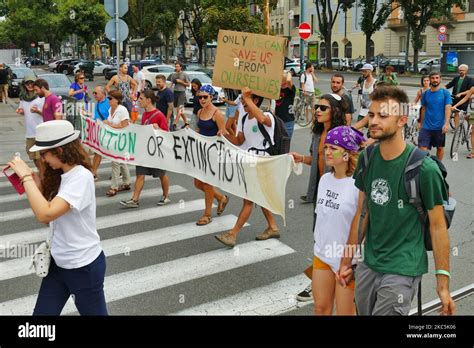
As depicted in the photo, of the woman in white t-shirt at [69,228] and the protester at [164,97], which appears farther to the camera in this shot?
the protester at [164,97]

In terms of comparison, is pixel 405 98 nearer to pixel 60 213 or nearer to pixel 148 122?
pixel 60 213

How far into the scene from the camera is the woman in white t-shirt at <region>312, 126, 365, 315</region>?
12.5 feet

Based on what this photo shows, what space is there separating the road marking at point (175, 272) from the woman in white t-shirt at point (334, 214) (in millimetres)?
2248

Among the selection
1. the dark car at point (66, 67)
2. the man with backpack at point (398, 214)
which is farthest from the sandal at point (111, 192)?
the dark car at point (66, 67)

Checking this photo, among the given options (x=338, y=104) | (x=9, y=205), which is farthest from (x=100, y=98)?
(x=338, y=104)

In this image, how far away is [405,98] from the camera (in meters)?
3.33

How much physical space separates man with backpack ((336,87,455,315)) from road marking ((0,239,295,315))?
2.89m

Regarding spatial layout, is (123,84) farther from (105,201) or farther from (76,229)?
(76,229)

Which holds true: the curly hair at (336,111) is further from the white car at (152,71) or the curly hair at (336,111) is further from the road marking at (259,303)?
the white car at (152,71)

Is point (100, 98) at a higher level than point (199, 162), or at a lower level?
higher

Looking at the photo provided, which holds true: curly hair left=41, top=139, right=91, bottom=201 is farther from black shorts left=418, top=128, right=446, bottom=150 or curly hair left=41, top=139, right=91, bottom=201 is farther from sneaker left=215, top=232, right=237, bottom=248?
black shorts left=418, top=128, right=446, bottom=150

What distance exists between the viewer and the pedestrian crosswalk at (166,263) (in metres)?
5.27

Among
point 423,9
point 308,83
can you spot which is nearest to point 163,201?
point 308,83
